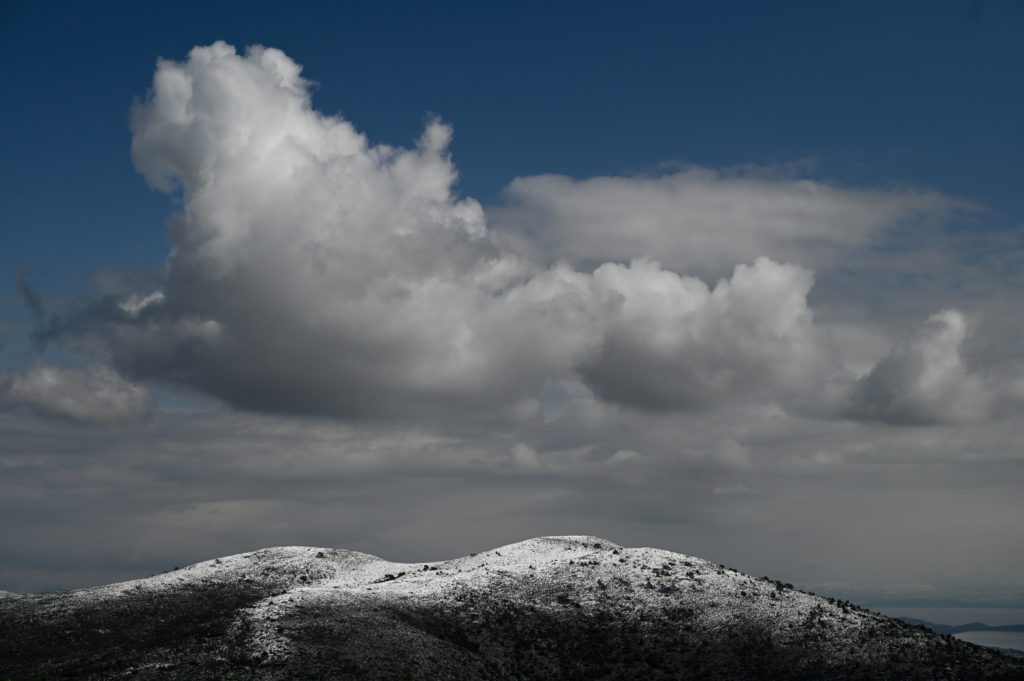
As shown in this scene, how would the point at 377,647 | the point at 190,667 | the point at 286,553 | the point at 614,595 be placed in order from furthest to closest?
the point at 286,553 < the point at 614,595 < the point at 377,647 < the point at 190,667

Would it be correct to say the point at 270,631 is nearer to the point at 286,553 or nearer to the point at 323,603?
the point at 323,603

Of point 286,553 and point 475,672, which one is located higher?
point 286,553

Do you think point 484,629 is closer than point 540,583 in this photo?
Yes

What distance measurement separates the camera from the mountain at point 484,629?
71.0 meters

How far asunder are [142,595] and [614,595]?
145 feet

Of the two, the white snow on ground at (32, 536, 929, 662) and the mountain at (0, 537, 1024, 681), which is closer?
the mountain at (0, 537, 1024, 681)

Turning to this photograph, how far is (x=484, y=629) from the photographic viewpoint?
81.9 meters

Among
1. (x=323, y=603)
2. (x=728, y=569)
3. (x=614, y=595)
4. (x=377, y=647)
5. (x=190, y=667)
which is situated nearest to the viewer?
(x=190, y=667)

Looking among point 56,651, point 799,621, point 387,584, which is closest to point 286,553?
point 387,584

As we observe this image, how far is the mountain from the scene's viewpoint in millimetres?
71000

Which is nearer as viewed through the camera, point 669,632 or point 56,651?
point 56,651

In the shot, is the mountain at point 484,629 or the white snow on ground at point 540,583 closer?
the mountain at point 484,629

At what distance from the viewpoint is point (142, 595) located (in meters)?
91.8

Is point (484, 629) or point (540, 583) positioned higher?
point (540, 583)
